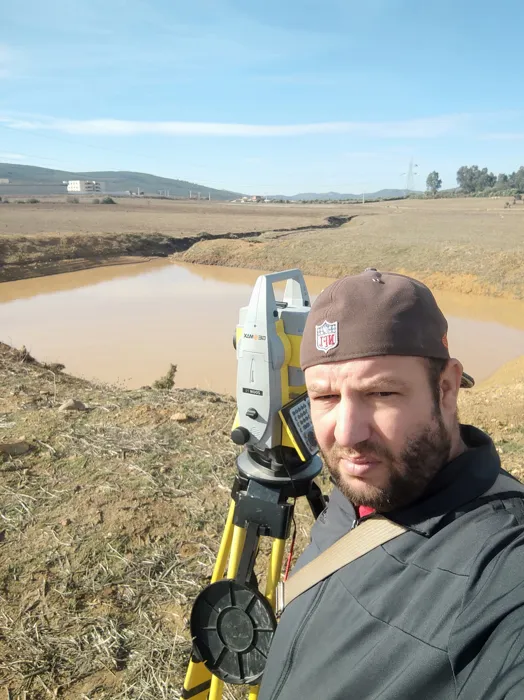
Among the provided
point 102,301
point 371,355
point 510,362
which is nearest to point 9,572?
point 371,355

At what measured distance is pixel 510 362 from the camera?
1165 cm

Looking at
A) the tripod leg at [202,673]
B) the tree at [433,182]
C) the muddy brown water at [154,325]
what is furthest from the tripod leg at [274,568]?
the tree at [433,182]

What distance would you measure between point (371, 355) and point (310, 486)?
43.1 inches

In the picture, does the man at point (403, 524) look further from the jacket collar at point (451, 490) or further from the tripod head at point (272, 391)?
the tripod head at point (272, 391)

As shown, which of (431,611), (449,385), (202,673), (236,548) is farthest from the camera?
(202,673)

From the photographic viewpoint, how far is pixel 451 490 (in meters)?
0.98

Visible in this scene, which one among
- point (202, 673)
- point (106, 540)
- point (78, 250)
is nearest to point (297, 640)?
point (202, 673)

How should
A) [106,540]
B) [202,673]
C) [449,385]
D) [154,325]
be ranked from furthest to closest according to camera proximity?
[154,325], [106,540], [202,673], [449,385]

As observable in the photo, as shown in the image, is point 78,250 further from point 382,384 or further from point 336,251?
point 382,384

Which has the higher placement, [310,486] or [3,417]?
[310,486]

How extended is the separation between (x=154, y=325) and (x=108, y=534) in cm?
1202

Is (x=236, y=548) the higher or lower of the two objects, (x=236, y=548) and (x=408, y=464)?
the lower

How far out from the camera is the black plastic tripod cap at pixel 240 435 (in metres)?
A: 1.91

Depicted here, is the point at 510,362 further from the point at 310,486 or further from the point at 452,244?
the point at 452,244
